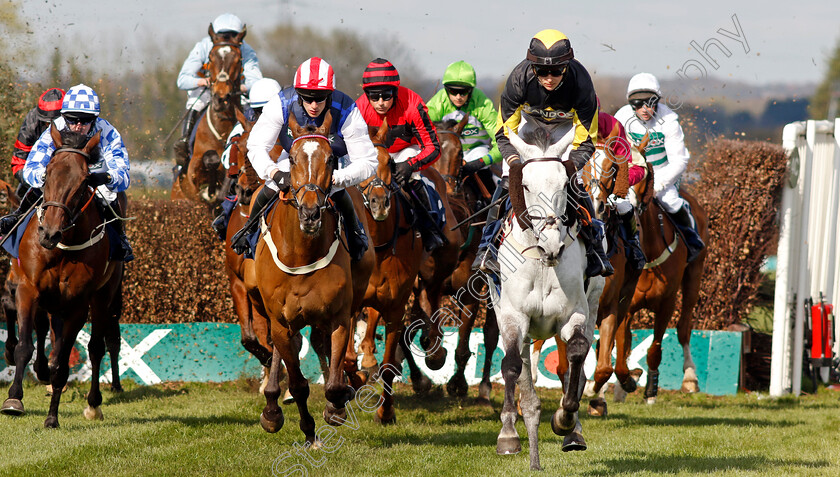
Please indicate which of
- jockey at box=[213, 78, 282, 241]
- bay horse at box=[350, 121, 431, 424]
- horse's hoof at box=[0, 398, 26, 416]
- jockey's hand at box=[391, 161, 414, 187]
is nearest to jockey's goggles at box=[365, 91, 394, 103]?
bay horse at box=[350, 121, 431, 424]

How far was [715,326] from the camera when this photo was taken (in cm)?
1238

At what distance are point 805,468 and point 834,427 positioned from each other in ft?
8.87

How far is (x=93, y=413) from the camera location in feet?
29.7

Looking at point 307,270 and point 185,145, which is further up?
point 185,145

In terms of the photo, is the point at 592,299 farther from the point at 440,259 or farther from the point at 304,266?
the point at 440,259

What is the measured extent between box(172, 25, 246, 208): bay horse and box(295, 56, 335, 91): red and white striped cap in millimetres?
6594

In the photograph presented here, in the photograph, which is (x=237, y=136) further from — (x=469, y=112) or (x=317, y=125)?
(x=317, y=125)

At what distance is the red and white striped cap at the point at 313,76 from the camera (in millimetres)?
7312

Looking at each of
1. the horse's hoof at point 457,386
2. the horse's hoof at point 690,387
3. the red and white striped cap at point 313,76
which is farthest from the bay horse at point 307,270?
the horse's hoof at point 690,387

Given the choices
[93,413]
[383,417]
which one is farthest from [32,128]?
[383,417]

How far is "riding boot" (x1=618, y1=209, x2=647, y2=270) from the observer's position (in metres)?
9.02

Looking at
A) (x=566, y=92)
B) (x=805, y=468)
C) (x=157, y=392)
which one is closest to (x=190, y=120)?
(x=157, y=392)

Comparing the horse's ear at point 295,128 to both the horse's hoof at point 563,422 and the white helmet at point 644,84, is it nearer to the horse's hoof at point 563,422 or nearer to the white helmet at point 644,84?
the horse's hoof at point 563,422

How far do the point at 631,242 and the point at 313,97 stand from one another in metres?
3.23
